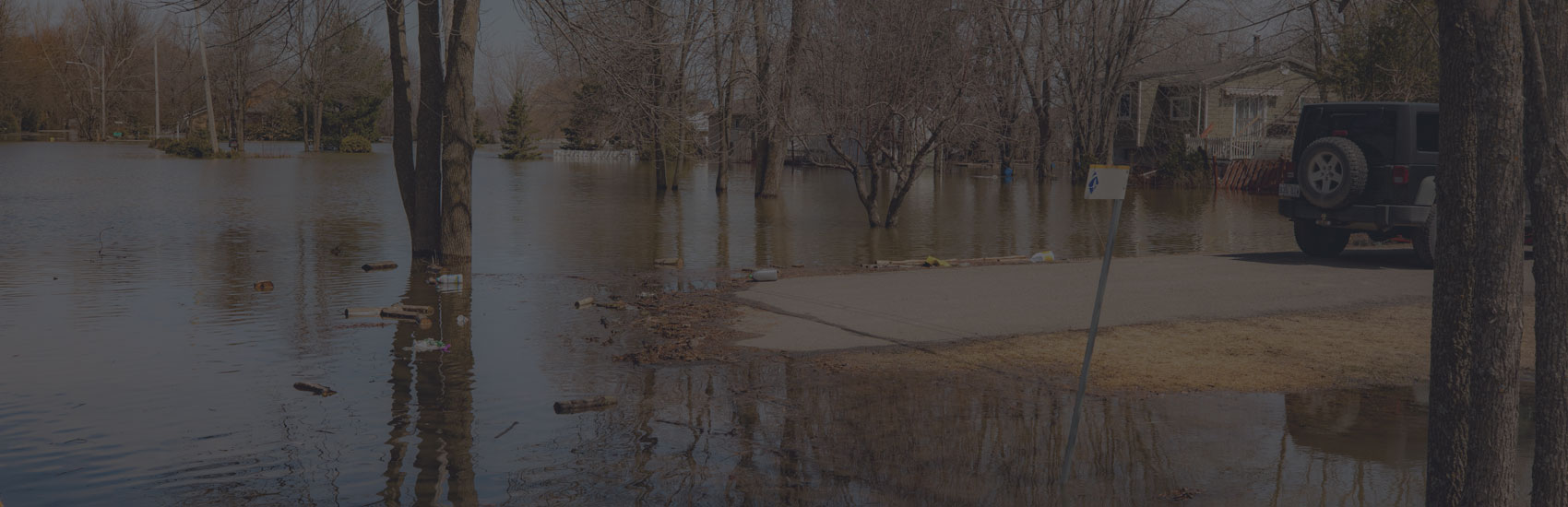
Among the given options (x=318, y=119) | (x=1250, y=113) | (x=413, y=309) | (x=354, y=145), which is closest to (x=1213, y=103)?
(x=1250, y=113)

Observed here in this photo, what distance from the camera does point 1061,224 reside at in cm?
2567

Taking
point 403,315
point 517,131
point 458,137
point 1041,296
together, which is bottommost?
point 403,315

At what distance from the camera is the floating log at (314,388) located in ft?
27.5

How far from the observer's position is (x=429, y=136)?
15742 millimetres

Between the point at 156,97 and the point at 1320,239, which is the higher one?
the point at 156,97

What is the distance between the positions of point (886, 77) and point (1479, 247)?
1778cm

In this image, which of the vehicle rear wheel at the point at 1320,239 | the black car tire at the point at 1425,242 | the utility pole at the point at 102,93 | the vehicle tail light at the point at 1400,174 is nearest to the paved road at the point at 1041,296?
the black car tire at the point at 1425,242

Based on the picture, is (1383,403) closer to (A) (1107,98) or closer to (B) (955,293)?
(B) (955,293)

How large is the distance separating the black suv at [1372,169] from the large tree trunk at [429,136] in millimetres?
11108

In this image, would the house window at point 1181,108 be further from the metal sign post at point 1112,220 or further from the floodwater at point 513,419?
the metal sign post at point 1112,220

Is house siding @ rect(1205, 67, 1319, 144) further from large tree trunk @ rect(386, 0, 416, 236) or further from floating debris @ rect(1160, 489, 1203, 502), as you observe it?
floating debris @ rect(1160, 489, 1203, 502)

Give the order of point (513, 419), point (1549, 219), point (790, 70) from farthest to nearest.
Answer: point (790, 70) < point (513, 419) < point (1549, 219)

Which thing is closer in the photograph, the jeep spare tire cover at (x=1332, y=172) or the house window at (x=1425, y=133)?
the house window at (x=1425, y=133)

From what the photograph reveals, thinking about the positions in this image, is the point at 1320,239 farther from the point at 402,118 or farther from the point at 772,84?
the point at 772,84
